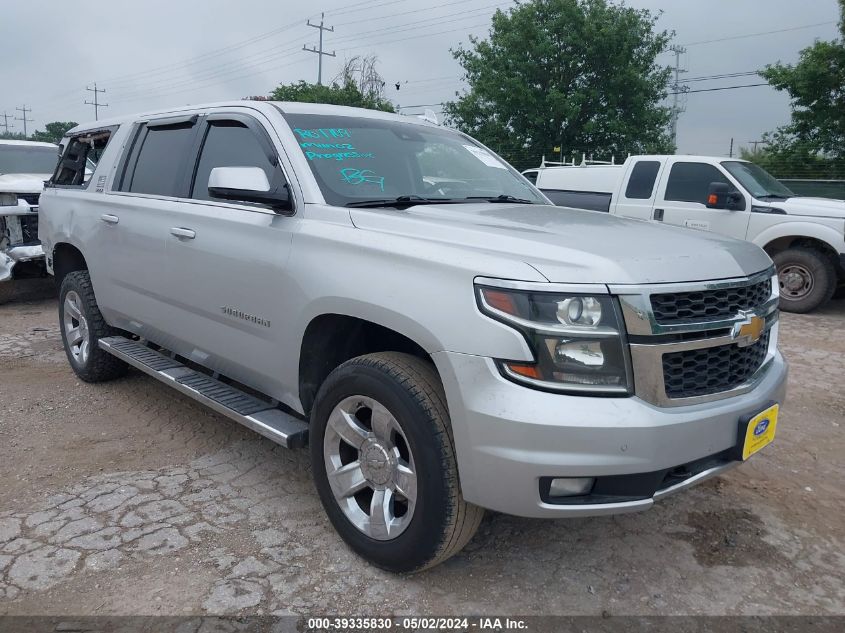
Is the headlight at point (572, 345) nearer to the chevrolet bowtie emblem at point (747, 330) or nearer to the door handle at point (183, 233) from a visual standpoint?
the chevrolet bowtie emblem at point (747, 330)

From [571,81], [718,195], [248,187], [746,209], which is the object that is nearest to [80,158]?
[248,187]

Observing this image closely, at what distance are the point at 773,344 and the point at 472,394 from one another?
1564 millimetres

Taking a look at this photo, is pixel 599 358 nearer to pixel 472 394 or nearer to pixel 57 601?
pixel 472 394

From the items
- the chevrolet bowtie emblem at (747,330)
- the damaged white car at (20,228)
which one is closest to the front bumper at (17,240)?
the damaged white car at (20,228)

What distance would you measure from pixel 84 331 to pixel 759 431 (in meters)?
4.47

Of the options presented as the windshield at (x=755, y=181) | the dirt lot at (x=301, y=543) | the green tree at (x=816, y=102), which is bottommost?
the dirt lot at (x=301, y=543)

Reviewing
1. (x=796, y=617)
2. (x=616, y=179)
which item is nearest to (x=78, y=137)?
(x=796, y=617)

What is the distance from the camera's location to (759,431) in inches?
103

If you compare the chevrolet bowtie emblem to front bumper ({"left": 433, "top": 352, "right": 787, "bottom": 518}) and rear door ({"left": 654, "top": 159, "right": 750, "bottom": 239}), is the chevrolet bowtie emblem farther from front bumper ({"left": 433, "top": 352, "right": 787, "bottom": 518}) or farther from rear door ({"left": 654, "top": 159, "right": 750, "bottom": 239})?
rear door ({"left": 654, "top": 159, "right": 750, "bottom": 239})

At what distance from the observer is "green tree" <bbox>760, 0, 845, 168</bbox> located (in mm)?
A: 17875

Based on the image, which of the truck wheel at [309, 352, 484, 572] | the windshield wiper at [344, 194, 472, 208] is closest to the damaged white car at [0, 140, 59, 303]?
the windshield wiper at [344, 194, 472, 208]

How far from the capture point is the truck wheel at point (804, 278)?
320 inches

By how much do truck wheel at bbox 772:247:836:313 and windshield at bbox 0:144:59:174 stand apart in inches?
367

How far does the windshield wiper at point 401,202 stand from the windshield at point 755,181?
6480 mm
